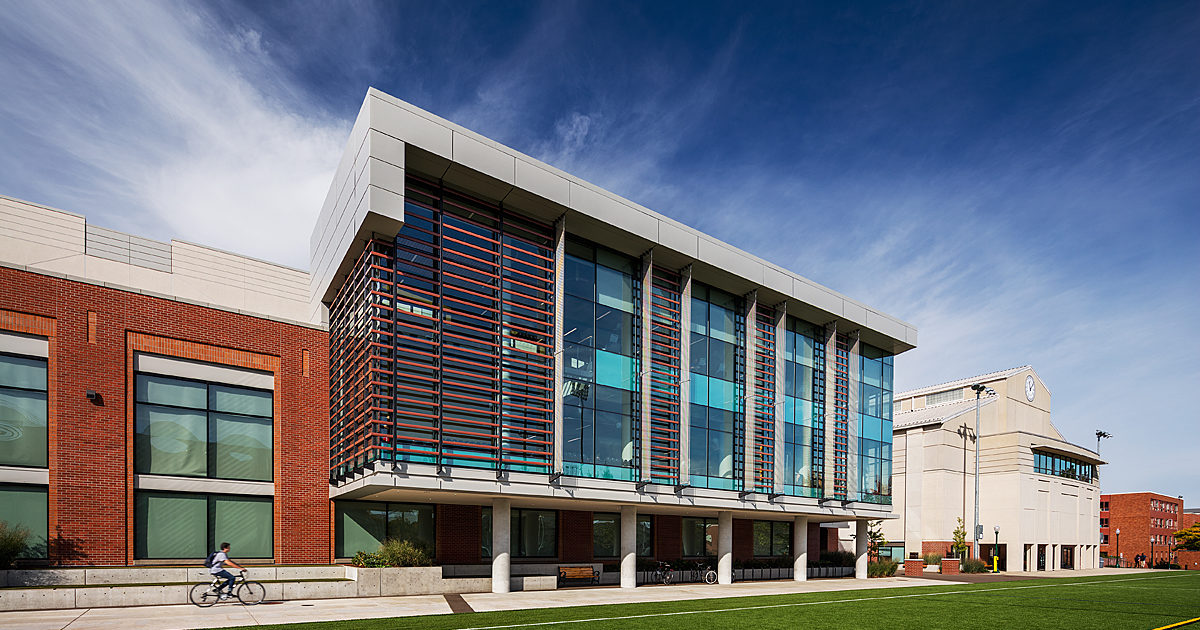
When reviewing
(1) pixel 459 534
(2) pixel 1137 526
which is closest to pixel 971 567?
(1) pixel 459 534

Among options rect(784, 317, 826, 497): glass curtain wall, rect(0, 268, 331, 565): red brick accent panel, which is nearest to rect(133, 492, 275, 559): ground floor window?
rect(0, 268, 331, 565): red brick accent panel

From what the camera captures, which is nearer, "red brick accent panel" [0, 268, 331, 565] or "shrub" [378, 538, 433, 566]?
"red brick accent panel" [0, 268, 331, 565]

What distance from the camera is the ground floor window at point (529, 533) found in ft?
92.8

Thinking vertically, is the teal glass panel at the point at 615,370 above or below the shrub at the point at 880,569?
above

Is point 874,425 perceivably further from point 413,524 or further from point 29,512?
point 29,512

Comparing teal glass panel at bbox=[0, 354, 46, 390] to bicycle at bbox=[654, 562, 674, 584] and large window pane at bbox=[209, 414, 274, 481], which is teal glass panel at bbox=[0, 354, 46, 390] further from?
bicycle at bbox=[654, 562, 674, 584]

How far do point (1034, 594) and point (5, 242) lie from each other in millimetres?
37612

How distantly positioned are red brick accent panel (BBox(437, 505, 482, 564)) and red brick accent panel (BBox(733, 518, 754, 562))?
1516 centimetres

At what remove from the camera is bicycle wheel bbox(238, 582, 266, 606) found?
1975cm

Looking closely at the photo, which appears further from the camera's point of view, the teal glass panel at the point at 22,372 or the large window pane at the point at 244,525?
the large window pane at the point at 244,525

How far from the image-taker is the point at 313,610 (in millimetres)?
18594

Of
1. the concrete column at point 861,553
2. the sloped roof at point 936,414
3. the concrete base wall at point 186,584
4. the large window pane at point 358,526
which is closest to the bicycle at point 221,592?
the concrete base wall at point 186,584

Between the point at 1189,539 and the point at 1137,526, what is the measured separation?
7947mm

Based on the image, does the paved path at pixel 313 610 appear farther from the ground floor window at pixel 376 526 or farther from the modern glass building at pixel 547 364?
the ground floor window at pixel 376 526
